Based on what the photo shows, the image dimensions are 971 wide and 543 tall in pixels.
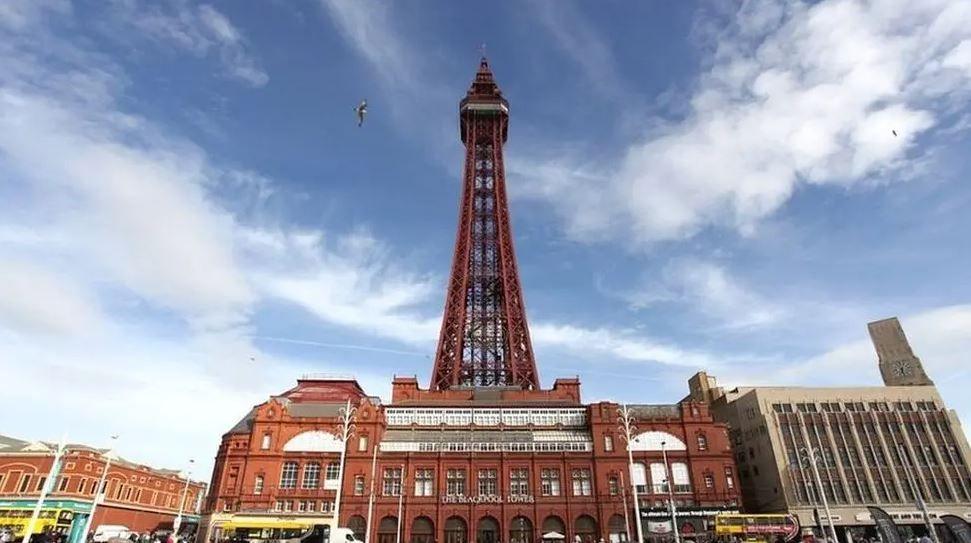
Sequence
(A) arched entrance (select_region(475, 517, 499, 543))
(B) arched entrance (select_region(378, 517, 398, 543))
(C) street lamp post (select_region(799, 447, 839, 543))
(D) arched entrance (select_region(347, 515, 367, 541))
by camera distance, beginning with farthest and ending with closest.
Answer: (A) arched entrance (select_region(475, 517, 499, 543)) → (B) arched entrance (select_region(378, 517, 398, 543)) → (D) arched entrance (select_region(347, 515, 367, 541)) → (C) street lamp post (select_region(799, 447, 839, 543))

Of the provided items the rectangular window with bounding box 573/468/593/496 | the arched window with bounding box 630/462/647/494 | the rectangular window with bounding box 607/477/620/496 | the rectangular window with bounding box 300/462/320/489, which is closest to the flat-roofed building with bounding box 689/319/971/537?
the arched window with bounding box 630/462/647/494

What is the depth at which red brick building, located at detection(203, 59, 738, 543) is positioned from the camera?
52.4 metres

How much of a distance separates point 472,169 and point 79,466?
195 feet

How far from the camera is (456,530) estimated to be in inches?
2073

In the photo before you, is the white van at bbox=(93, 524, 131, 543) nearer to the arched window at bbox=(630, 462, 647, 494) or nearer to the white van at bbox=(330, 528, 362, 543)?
the white van at bbox=(330, 528, 362, 543)

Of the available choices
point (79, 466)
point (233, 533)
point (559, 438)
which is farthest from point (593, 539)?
point (79, 466)

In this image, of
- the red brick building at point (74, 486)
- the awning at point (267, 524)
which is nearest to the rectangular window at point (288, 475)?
the awning at point (267, 524)

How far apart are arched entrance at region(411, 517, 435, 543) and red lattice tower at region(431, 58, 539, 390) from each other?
57.3 feet

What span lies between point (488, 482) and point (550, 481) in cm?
587

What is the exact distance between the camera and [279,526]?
37.7 m

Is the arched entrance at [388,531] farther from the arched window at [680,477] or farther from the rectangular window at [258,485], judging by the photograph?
the arched window at [680,477]

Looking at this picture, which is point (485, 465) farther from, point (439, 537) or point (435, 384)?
point (435, 384)

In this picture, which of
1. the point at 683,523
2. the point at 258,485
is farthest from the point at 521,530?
the point at 258,485

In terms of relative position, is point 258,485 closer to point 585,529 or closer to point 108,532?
point 108,532
